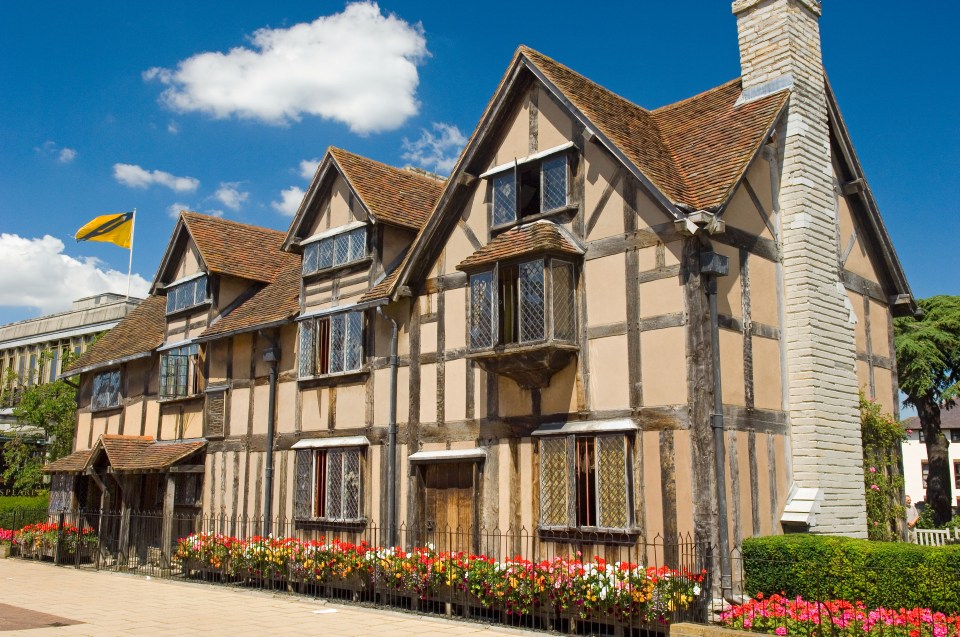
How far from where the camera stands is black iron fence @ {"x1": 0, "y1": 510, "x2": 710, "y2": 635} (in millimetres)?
13031

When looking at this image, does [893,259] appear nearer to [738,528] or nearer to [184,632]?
[738,528]

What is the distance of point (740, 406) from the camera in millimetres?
14523

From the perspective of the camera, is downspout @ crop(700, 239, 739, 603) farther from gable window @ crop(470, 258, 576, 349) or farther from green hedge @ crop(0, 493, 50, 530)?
green hedge @ crop(0, 493, 50, 530)

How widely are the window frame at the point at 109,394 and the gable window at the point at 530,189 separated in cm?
1581

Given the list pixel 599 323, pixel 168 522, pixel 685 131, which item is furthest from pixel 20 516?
pixel 685 131

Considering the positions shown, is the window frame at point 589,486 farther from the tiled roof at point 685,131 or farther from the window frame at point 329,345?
the window frame at point 329,345

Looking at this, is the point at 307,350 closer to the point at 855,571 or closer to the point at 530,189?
the point at 530,189

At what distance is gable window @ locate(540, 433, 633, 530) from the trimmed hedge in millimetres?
2036

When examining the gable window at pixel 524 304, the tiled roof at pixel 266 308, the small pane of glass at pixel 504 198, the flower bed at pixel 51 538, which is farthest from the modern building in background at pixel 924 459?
the gable window at pixel 524 304

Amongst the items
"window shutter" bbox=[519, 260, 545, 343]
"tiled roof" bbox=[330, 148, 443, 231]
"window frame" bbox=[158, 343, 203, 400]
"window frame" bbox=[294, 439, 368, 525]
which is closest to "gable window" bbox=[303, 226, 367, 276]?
"tiled roof" bbox=[330, 148, 443, 231]

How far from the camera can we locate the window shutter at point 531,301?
1561cm

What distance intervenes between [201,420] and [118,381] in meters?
5.29

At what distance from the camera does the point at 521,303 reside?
15883mm

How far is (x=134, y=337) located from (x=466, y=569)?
17643 millimetres
